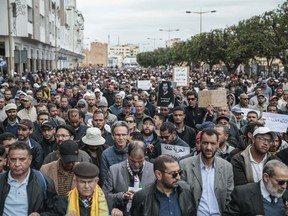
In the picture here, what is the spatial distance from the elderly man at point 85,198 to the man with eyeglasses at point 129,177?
0.71 meters

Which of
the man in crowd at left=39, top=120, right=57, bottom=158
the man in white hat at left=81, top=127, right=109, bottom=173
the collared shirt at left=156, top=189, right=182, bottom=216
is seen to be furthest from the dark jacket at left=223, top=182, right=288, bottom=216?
the man in crowd at left=39, top=120, right=57, bottom=158

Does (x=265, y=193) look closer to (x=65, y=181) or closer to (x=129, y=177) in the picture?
(x=129, y=177)

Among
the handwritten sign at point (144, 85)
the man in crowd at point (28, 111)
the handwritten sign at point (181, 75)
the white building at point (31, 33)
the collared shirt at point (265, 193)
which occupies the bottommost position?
the collared shirt at point (265, 193)

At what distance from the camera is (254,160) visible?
5160 millimetres

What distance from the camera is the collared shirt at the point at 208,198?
15.6 feet

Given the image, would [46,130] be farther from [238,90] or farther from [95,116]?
[238,90]

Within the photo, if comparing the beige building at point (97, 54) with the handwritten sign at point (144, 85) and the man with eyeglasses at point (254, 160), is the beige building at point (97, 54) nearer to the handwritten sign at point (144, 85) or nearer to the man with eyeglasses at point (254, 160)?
the handwritten sign at point (144, 85)

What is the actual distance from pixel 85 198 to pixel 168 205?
772 mm

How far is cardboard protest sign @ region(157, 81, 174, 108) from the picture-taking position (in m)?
11.8

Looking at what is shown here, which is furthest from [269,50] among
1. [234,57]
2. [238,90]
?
[238,90]

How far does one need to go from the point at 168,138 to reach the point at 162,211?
2484 millimetres

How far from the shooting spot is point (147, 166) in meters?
5.00

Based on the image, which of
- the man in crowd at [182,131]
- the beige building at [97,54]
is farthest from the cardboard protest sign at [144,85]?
the beige building at [97,54]

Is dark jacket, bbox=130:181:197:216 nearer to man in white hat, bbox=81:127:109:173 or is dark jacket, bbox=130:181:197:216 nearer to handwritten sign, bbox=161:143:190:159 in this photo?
man in white hat, bbox=81:127:109:173
